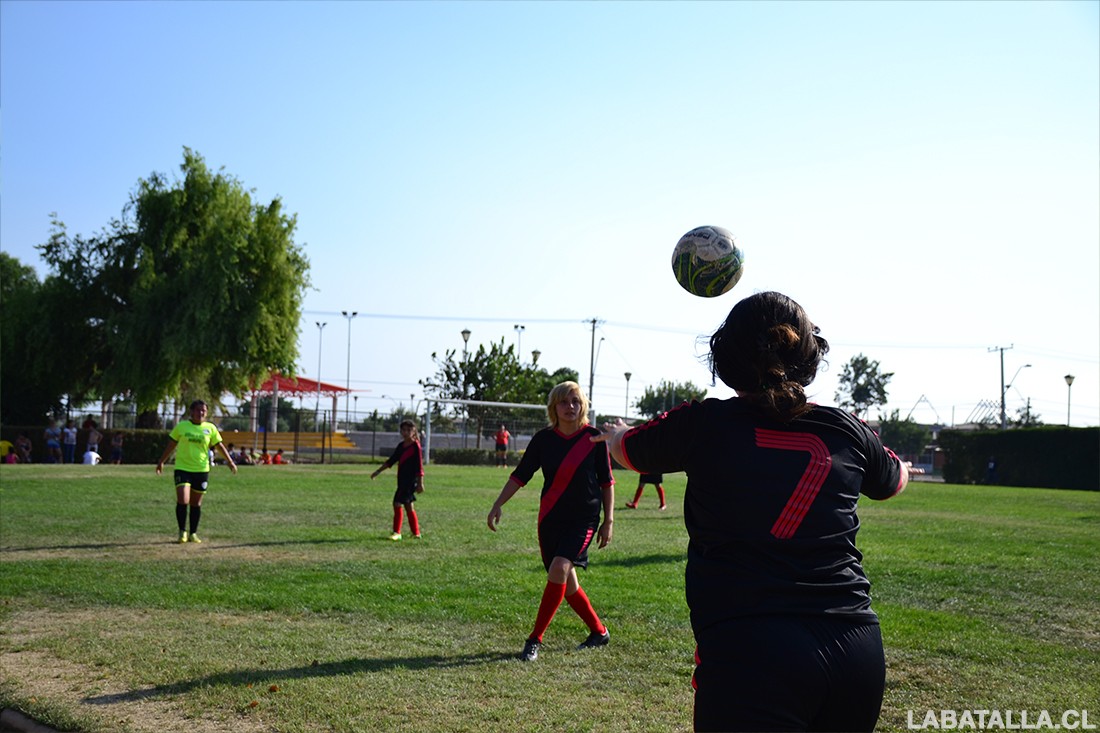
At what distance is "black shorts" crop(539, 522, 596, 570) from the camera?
7410 mm

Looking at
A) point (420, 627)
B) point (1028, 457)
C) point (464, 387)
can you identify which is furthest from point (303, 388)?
point (420, 627)

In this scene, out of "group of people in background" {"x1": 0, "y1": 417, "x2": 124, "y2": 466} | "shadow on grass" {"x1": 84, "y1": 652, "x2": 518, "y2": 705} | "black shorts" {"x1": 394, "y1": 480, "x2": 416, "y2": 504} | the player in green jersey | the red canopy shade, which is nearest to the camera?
"shadow on grass" {"x1": 84, "y1": 652, "x2": 518, "y2": 705}

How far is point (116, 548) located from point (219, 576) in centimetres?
291

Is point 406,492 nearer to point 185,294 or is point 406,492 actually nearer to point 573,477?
point 573,477

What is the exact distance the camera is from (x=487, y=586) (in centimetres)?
992

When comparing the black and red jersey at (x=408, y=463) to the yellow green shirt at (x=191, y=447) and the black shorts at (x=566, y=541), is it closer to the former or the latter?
the yellow green shirt at (x=191, y=447)

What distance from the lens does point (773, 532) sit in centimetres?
276

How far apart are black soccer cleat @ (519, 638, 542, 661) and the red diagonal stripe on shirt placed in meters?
0.98

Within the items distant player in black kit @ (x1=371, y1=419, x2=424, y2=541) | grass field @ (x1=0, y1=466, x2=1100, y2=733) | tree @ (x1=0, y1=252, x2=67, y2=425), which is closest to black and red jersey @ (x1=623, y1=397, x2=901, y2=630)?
grass field @ (x1=0, y1=466, x2=1100, y2=733)

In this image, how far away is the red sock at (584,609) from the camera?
7.39 metres

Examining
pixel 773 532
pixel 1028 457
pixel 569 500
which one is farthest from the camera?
pixel 1028 457

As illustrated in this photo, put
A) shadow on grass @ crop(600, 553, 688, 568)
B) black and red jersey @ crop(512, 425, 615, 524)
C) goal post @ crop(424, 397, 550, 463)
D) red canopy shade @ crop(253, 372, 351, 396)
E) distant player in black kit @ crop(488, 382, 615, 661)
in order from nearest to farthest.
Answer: distant player in black kit @ crop(488, 382, 615, 661)
black and red jersey @ crop(512, 425, 615, 524)
shadow on grass @ crop(600, 553, 688, 568)
goal post @ crop(424, 397, 550, 463)
red canopy shade @ crop(253, 372, 351, 396)

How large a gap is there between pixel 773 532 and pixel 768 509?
0.22 ft

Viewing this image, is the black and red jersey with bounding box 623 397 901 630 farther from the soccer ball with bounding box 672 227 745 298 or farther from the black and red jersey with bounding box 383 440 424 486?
the black and red jersey with bounding box 383 440 424 486
